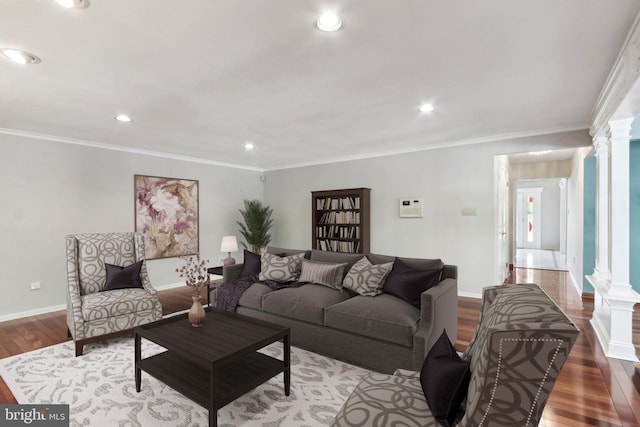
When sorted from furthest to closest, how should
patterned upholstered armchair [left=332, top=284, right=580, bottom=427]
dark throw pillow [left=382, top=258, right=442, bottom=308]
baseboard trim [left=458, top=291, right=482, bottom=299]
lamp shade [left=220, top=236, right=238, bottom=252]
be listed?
lamp shade [left=220, top=236, right=238, bottom=252], baseboard trim [left=458, top=291, right=482, bottom=299], dark throw pillow [left=382, top=258, right=442, bottom=308], patterned upholstered armchair [left=332, top=284, right=580, bottom=427]

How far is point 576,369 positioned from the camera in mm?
2814

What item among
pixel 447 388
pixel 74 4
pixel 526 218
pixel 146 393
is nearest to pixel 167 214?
pixel 146 393


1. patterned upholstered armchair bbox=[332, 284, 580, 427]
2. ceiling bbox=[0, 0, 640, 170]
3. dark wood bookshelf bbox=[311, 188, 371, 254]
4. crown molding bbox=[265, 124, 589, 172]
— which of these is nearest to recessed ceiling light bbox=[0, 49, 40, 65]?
ceiling bbox=[0, 0, 640, 170]

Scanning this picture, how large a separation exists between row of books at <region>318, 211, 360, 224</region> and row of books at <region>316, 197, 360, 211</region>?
11 centimetres

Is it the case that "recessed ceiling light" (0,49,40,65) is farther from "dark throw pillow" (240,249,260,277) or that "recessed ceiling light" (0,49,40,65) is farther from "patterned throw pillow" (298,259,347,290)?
"patterned throw pillow" (298,259,347,290)

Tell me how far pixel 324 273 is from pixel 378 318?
99 centimetres

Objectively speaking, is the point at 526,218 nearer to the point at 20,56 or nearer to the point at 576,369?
Result: the point at 576,369

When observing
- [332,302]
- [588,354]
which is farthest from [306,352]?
[588,354]

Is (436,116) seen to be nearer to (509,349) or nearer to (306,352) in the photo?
(306,352)

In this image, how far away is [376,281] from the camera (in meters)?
3.20

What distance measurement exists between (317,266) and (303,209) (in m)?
3.46

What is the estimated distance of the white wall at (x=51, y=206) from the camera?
4.21 m

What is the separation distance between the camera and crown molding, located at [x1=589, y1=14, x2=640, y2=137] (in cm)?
204

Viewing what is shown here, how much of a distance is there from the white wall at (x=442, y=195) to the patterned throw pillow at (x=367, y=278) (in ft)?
7.73
